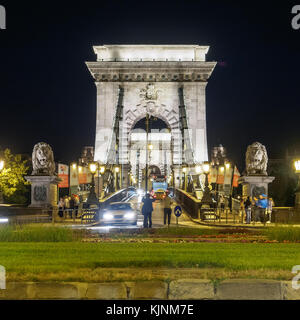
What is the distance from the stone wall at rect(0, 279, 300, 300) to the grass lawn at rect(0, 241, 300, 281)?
202 mm

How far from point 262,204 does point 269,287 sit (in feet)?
69.2

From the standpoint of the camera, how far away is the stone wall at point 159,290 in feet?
25.6

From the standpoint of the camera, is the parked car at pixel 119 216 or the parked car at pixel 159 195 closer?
the parked car at pixel 119 216

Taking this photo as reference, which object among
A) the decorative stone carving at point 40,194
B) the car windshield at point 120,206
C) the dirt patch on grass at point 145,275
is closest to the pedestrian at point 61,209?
the decorative stone carving at point 40,194

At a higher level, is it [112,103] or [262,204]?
[112,103]

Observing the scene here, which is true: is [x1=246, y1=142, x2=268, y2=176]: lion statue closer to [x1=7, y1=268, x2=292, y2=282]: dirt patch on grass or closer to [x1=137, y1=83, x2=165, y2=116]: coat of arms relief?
[x1=7, y1=268, x2=292, y2=282]: dirt patch on grass

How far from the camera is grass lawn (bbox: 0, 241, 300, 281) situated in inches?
327

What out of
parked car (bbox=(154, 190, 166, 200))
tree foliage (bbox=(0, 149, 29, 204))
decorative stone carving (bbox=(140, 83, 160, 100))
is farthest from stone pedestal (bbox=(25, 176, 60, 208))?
decorative stone carving (bbox=(140, 83, 160, 100))

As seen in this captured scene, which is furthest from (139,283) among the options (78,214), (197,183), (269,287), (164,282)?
(197,183)

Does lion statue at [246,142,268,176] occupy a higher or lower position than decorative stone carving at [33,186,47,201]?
higher

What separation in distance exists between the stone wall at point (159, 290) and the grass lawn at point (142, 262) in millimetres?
202

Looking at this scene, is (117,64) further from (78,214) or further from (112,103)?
(78,214)

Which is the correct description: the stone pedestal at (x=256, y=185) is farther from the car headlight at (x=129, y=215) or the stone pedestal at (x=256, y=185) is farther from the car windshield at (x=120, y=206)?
the car headlight at (x=129, y=215)
